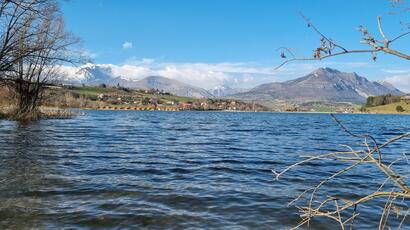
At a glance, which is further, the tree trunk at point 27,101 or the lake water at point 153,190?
the tree trunk at point 27,101

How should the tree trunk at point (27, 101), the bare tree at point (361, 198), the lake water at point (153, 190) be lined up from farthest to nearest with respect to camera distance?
the tree trunk at point (27, 101)
the lake water at point (153, 190)
the bare tree at point (361, 198)

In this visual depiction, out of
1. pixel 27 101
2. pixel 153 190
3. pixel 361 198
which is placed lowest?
pixel 153 190

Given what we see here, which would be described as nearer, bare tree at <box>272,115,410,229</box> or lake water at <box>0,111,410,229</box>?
bare tree at <box>272,115,410,229</box>

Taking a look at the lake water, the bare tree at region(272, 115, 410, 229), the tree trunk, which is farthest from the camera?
the tree trunk

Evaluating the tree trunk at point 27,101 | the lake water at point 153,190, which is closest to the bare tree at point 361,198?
the lake water at point 153,190

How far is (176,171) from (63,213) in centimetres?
681

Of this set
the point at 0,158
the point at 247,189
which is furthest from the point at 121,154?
the point at 247,189

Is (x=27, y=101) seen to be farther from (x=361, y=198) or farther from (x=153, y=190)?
(x=361, y=198)

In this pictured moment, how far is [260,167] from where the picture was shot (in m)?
17.0

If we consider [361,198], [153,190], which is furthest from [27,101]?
[361,198]

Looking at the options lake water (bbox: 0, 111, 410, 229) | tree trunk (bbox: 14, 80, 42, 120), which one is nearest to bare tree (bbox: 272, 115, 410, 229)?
lake water (bbox: 0, 111, 410, 229)

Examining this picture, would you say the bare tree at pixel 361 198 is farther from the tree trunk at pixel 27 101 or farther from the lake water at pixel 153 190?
the tree trunk at pixel 27 101

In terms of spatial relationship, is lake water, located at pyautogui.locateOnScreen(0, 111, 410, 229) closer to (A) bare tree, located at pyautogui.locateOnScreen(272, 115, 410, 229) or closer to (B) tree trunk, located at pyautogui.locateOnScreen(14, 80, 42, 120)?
(A) bare tree, located at pyautogui.locateOnScreen(272, 115, 410, 229)

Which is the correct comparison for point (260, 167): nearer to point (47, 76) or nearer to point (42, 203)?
point (42, 203)
